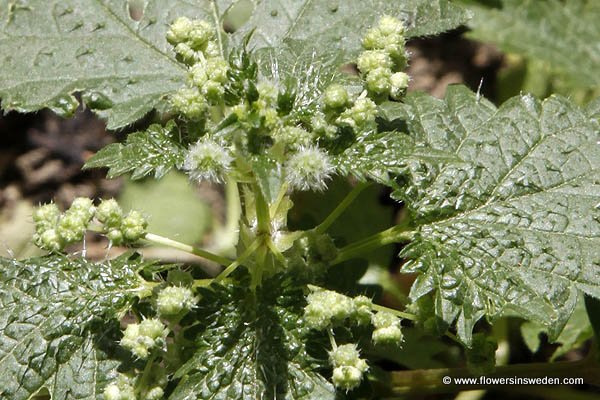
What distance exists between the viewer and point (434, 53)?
6.80 metres

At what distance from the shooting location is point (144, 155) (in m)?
3.14

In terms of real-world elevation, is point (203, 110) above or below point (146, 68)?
above

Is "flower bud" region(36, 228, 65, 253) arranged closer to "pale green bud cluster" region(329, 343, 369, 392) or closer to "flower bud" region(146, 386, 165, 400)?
"flower bud" region(146, 386, 165, 400)

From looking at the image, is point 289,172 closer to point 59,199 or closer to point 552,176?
point 552,176

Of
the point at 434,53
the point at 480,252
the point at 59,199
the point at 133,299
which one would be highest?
the point at 480,252

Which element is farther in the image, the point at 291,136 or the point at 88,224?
the point at 88,224

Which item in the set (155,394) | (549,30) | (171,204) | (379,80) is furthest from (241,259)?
(549,30)

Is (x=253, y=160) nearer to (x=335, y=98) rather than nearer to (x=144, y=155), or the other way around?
(x=335, y=98)

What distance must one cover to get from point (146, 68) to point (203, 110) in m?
1.03

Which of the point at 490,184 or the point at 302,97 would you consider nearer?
the point at 302,97

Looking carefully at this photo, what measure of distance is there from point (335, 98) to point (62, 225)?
112 centimetres

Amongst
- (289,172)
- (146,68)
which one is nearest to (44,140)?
(146,68)

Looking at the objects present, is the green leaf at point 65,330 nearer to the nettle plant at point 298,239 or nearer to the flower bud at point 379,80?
the nettle plant at point 298,239

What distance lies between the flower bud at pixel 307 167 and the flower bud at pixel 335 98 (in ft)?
0.55
